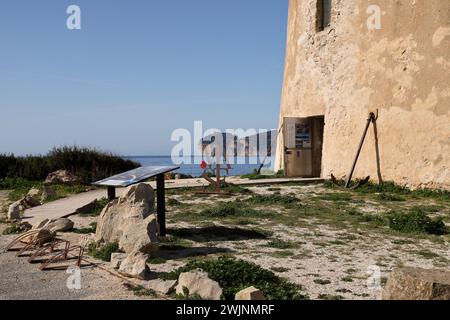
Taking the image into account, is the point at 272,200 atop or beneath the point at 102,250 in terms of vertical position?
atop

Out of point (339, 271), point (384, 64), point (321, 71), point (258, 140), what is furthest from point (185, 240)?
point (258, 140)

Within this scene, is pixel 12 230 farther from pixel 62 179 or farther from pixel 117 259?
pixel 62 179

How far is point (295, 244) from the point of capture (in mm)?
7605

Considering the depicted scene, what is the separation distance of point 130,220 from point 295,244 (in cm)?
281

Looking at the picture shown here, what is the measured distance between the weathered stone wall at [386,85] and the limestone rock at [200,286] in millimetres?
10609

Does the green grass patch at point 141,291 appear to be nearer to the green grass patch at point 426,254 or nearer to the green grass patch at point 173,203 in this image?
the green grass patch at point 426,254

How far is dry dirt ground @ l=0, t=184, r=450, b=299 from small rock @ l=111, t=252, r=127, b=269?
10.7 inches

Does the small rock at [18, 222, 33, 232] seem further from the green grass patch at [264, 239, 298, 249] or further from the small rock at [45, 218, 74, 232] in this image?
the green grass patch at [264, 239, 298, 249]

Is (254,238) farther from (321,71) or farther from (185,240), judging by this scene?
(321,71)

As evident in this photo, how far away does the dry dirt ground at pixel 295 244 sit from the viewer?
18.2 ft

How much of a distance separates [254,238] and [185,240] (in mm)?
1240

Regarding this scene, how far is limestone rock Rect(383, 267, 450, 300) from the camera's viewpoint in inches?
159

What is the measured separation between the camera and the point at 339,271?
238 inches

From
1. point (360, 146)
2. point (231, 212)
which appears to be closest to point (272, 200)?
point (231, 212)
